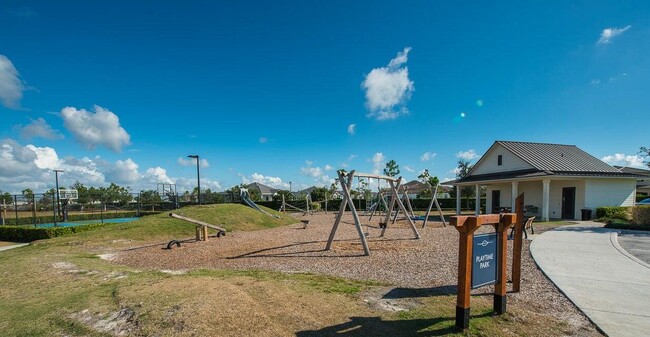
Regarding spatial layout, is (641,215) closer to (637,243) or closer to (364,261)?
(637,243)

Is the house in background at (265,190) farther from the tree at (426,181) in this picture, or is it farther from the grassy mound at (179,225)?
the grassy mound at (179,225)

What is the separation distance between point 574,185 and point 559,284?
760 inches

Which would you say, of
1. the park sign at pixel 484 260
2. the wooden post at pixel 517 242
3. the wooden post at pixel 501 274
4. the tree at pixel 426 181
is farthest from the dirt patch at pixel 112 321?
the tree at pixel 426 181

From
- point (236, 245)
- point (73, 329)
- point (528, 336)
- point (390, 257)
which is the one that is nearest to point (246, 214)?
point (236, 245)

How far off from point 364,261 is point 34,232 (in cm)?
1674

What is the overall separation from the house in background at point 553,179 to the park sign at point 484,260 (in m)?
15.4

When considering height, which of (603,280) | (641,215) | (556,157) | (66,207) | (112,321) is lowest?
(66,207)

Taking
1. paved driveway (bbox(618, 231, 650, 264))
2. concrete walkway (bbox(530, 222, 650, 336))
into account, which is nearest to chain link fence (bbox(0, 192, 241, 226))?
concrete walkway (bbox(530, 222, 650, 336))

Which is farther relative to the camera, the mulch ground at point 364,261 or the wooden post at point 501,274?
the mulch ground at point 364,261

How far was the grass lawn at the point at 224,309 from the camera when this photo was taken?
12.7 ft

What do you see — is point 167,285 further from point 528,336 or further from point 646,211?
point 646,211

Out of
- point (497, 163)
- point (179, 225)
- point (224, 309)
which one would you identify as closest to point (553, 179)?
point (497, 163)

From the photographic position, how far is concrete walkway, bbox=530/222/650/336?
4.32 m

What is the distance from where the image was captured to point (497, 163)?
25281mm
